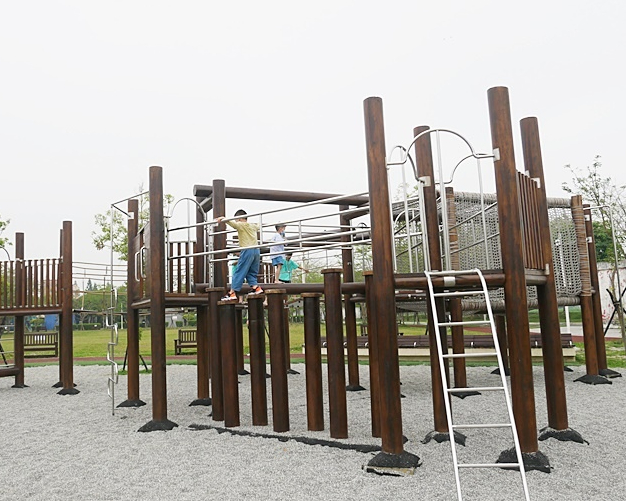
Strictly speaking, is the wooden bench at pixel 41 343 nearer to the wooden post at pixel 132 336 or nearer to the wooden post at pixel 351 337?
the wooden post at pixel 132 336

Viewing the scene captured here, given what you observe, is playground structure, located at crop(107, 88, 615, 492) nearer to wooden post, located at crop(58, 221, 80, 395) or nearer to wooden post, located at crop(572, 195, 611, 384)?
wooden post, located at crop(572, 195, 611, 384)

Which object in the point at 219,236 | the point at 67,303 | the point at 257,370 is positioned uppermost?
the point at 219,236

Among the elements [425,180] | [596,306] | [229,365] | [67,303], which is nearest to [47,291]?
[67,303]

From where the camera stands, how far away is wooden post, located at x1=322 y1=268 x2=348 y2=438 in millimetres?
6047

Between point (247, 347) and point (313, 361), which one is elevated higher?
point (313, 361)

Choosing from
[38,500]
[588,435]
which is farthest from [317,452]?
[588,435]

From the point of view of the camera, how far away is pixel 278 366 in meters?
6.55

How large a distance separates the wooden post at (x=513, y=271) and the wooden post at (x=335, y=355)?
5.92 ft

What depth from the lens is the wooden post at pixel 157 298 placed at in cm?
723

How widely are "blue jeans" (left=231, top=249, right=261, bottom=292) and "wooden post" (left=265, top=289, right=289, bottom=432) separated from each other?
62.2 inches

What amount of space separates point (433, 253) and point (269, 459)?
2636 millimetres

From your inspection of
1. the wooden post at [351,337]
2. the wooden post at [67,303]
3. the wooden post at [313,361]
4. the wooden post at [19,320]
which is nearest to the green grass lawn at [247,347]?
the wooden post at [19,320]

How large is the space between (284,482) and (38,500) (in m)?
1.92

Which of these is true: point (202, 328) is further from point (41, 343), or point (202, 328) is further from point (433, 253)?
point (41, 343)
